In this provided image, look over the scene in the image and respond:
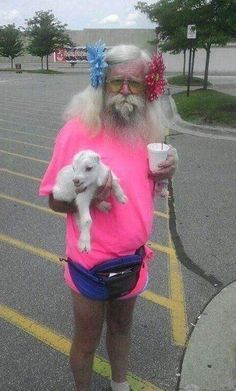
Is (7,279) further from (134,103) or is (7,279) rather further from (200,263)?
(134,103)

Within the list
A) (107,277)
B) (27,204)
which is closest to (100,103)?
(107,277)

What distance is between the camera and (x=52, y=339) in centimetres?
326

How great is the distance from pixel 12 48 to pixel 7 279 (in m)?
43.4

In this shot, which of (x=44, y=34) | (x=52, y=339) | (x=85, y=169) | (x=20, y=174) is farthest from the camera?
(x=44, y=34)

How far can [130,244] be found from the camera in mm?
2129

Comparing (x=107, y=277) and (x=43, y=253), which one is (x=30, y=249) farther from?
(x=107, y=277)

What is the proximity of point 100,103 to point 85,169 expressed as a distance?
427 millimetres

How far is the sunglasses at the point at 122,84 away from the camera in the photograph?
2.05m

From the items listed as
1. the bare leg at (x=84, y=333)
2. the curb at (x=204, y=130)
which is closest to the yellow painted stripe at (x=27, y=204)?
the bare leg at (x=84, y=333)

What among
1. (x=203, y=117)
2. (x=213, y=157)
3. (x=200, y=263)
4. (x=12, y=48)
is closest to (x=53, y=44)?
(x=12, y=48)

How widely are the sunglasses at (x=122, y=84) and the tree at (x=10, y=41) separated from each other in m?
44.2

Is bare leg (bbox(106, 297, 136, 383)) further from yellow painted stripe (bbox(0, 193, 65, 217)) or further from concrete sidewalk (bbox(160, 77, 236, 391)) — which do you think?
yellow painted stripe (bbox(0, 193, 65, 217))

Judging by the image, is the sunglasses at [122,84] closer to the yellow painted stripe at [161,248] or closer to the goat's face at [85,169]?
the goat's face at [85,169]

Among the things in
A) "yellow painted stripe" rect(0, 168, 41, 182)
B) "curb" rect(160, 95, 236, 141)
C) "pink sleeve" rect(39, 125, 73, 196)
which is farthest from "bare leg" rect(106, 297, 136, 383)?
"curb" rect(160, 95, 236, 141)
